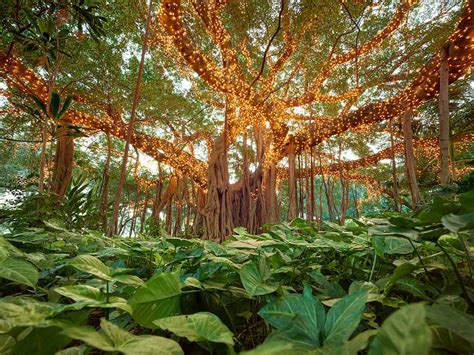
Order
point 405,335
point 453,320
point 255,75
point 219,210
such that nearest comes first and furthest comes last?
1. point 405,335
2. point 453,320
3. point 219,210
4. point 255,75

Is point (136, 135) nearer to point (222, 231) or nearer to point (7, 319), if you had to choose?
point (222, 231)

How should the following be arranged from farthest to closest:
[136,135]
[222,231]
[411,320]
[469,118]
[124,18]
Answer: [469,118]
[136,135]
[222,231]
[124,18]
[411,320]

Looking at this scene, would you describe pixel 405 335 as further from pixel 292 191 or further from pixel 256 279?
pixel 292 191

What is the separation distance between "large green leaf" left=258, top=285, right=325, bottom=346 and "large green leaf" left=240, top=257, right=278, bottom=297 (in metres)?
0.05

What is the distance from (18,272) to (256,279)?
0.37 metres

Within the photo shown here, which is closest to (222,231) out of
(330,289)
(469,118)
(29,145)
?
(330,289)

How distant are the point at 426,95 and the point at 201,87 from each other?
3.76 m

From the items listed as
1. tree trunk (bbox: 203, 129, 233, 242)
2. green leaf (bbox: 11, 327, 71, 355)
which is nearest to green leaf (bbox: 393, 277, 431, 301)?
green leaf (bbox: 11, 327, 71, 355)

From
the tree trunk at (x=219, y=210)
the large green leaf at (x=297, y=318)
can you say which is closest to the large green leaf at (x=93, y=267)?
the large green leaf at (x=297, y=318)

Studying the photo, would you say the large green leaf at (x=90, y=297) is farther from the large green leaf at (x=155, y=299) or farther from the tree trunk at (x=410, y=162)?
the tree trunk at (x=410, y=162)

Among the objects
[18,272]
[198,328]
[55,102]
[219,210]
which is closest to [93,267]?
[18,272]

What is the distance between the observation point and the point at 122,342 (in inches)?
11.0

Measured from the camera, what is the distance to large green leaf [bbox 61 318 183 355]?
0.83 feet

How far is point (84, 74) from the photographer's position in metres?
3.92
